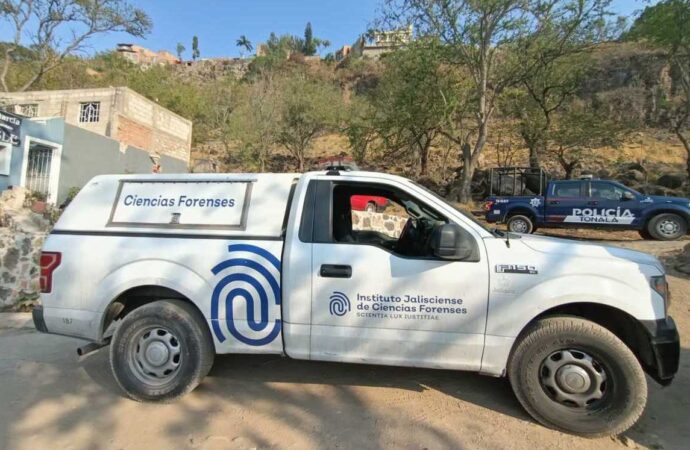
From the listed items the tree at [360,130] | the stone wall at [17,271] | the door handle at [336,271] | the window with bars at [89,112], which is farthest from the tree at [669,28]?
the window with bars at [89,112]

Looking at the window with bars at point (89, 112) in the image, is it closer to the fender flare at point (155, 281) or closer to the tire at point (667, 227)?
the fender flare at point (155, 281)

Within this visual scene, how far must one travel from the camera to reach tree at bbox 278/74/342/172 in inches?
1222

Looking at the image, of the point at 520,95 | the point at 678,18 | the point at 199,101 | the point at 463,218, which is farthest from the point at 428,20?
the point at 199,101

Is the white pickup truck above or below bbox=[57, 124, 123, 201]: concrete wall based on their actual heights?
below

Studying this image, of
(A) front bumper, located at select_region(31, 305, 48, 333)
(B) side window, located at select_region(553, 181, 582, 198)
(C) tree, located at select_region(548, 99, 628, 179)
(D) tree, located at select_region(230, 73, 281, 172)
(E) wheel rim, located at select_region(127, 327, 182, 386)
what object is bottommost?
(E) wheel rim, located at select_region(127, 327, 182, 386)

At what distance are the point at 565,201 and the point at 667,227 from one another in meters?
2.52

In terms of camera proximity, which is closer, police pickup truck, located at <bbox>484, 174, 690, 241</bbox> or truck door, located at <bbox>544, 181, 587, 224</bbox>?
police pickup truck, located at <bbox>484, 174, 690, 241</bbox>

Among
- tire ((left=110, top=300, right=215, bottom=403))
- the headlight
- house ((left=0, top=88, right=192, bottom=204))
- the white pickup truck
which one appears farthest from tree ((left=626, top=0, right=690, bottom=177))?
house ((left=0, top=88, right=192, bottom=204))

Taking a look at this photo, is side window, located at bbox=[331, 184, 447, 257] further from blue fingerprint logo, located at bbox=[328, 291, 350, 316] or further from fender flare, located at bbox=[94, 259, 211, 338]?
fender flare, located at bbox=[94, 259, 211, 338]

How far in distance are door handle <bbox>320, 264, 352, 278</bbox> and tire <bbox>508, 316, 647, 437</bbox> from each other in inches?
54.7

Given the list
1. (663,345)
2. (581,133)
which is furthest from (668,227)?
(581,133)

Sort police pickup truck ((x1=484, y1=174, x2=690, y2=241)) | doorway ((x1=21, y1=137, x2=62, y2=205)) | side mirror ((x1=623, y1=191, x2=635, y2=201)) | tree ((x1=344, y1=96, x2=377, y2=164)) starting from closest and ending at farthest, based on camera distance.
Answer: police pickup truck ((x1=484, y1=174, x2=690, y2=241)), side mirror ((x1=623, y1=191, x2=635, y2=201)), doorway ((x1=21, y1=137, x2=62, y2=205)), tree ((x1=344, y1=96, x2=377, y2=164))

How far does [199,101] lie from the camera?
133 ft

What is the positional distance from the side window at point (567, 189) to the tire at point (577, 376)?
34.7 feet
